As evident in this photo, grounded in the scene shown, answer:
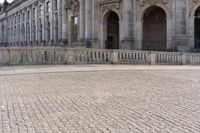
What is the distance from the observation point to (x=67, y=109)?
23.1 ft

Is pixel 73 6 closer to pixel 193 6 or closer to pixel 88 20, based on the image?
pixel 88 20

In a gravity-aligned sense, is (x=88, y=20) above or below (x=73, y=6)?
below

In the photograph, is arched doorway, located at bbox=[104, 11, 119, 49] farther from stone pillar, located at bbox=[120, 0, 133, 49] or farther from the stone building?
stone pillar, located at bbox=[120, 0, 133, 49]

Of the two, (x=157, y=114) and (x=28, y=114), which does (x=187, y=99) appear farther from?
(x=28, y=114)

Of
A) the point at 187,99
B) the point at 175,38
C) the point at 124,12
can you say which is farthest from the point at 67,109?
the point at 124,12

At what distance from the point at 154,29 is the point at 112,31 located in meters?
6.12

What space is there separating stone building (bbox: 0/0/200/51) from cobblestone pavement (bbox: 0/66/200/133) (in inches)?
891

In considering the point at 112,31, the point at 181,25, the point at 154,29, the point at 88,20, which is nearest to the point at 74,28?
the point at 88,20

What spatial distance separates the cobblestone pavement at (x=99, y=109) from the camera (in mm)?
5605

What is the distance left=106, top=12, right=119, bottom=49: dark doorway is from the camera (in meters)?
41.8

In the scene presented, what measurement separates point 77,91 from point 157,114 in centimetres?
361

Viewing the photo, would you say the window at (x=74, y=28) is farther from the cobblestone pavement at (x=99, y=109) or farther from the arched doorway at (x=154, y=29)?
the cobblestone pavement at (x=99, y=109)

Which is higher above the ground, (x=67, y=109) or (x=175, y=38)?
(x=175, y=38)

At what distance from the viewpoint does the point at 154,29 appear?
1522 inches
